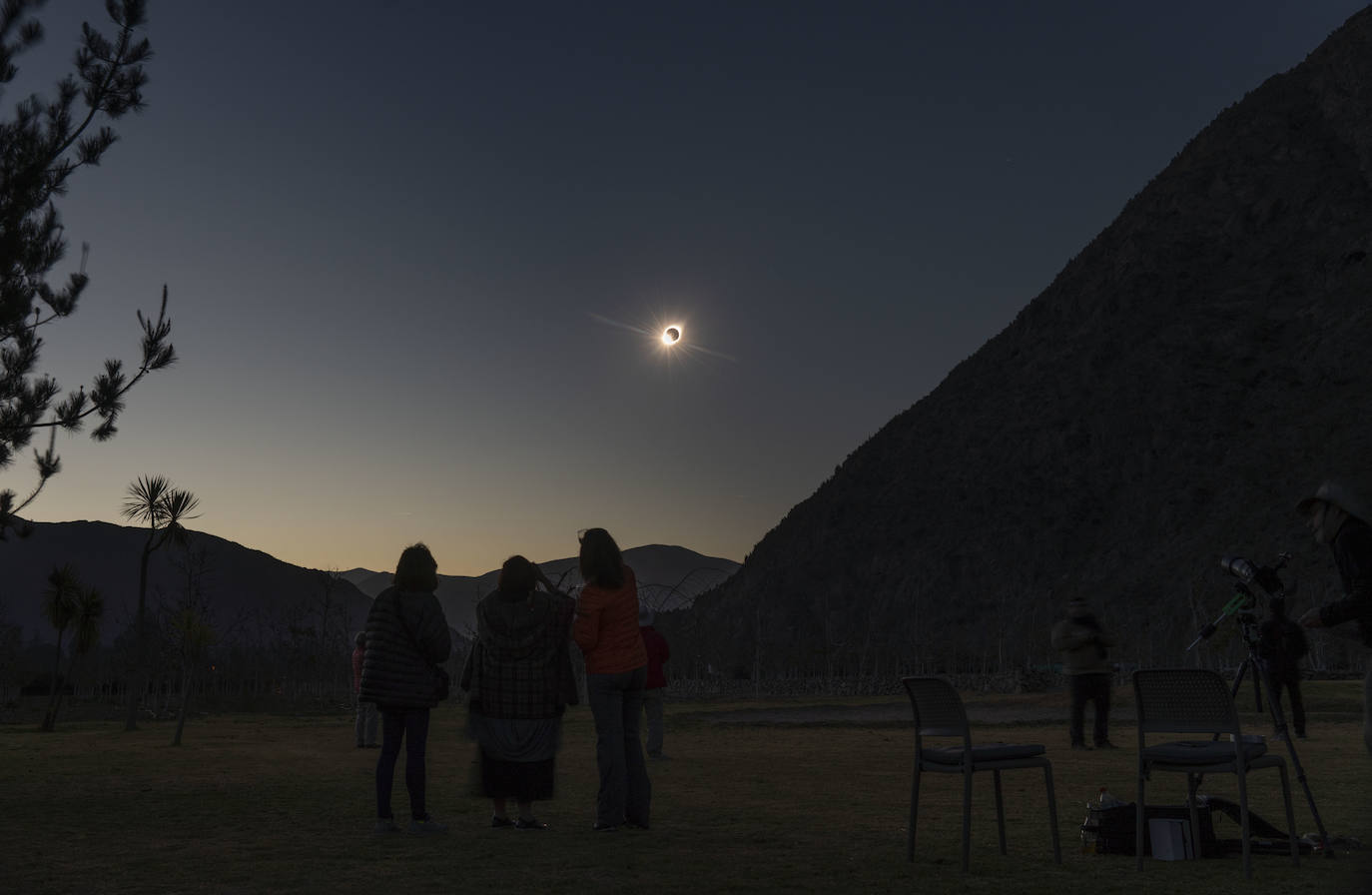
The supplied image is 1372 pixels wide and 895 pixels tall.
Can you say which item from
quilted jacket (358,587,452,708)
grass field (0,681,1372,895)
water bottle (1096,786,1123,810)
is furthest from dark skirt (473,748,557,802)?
water bottle (1096,786,1123,810)

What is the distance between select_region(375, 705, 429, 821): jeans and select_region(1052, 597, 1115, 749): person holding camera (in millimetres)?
9313

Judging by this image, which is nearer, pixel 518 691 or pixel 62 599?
pixel 518 691

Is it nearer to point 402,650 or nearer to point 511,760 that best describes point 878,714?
point 511,760

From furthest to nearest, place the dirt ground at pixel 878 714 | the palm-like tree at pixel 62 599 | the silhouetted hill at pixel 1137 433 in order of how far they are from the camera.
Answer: the silhouetted hill at pixel 1137 433 < the palm-like tree at pixel 62 599 < the dirt ground at pixel 878 714

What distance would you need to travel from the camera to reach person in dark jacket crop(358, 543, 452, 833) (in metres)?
7.86

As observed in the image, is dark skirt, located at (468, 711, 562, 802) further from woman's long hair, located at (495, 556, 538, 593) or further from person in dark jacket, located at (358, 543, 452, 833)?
woman's long hair, located at (495, 556, 538, 593)

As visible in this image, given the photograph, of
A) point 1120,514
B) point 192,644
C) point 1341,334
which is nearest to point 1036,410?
point 1120,514

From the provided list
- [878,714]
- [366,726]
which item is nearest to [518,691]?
[366,726]

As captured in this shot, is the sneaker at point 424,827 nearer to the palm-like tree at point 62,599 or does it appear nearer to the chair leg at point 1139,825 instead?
the chair leg at point 1139,825

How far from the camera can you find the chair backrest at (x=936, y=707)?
6.39 m

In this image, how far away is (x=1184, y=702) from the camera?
19.8 feet

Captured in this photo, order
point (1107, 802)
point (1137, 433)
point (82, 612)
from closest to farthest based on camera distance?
point (1107, 802) → point (82, 612) → point (1137, 433)

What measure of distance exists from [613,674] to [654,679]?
547 centimetres

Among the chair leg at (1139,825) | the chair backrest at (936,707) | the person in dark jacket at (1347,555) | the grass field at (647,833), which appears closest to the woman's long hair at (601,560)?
the grass field at (647,833)
